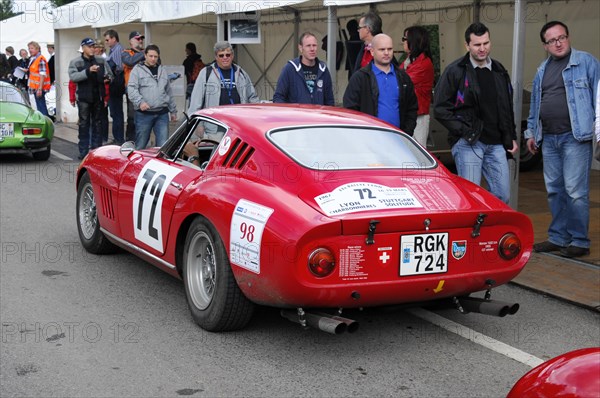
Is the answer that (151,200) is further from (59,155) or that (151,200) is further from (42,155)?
(59,155)

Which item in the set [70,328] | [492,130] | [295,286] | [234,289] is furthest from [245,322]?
[492,130]

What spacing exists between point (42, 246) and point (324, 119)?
10.7ft

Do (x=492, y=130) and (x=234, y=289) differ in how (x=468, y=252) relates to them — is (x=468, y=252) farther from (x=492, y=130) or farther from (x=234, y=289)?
(x=492, y=130)

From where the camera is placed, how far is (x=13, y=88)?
14305 mm

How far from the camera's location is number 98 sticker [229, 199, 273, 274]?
4.80 meters

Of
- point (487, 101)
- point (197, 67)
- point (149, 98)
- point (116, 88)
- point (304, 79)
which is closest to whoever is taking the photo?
point (487, 101)

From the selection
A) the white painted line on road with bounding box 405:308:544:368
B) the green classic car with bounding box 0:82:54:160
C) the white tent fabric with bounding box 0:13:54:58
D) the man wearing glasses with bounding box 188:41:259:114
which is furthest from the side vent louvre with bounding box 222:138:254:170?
the white tent fabric with bounding box 0:13:54:58

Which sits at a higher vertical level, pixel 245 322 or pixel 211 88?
pixel 211 88

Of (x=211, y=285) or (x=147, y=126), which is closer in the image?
(x=211, y=285)

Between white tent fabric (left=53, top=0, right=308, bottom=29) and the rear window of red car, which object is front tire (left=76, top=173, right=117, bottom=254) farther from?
white tent fabric (left=53, top=0, right=308, bottom=29)

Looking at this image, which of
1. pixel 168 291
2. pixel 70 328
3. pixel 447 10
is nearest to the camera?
pixel 70 328

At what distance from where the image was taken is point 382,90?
796 centimetres

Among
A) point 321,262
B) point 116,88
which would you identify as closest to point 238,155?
point 321,262

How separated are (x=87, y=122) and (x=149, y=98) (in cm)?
285
